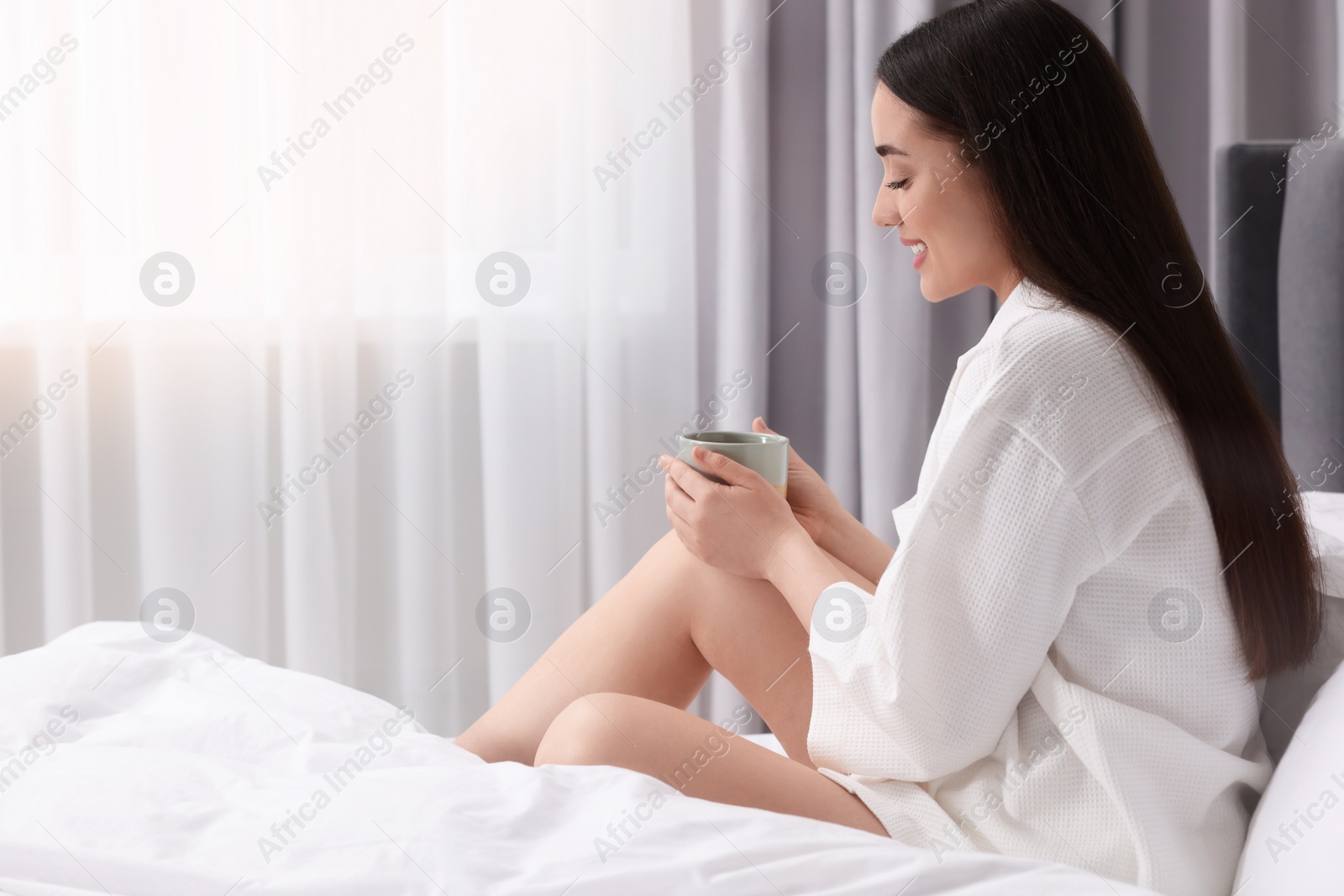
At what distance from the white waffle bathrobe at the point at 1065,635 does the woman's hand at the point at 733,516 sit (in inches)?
6.9

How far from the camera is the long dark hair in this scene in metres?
0.74

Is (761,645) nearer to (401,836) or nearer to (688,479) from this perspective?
(688,479)

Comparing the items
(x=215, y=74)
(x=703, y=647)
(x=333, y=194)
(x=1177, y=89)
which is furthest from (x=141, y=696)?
(x=1177, y=89)

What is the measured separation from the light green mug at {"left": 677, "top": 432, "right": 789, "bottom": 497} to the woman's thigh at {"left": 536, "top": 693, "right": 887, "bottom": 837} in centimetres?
24

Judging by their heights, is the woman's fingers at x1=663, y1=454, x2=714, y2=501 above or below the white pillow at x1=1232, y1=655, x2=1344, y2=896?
above

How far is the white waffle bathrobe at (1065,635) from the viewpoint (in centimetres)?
69

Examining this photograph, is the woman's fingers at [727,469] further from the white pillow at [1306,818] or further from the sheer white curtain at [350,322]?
the sheer white curtain at [350,322]

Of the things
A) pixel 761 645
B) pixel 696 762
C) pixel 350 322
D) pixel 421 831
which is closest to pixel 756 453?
pixel 761 645

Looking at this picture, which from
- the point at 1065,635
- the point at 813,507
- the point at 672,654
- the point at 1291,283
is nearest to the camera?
the point at 1065,635

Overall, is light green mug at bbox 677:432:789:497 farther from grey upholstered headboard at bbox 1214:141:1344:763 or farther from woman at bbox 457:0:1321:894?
grey upholstered headboard at bbox 1214:141:1344:763

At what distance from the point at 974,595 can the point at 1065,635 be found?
0.29ft

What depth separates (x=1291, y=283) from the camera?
1395 mm

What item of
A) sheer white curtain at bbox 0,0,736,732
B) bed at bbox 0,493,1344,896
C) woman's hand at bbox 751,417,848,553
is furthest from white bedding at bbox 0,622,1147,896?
sheer white curtain at bbox 0,0,736,732

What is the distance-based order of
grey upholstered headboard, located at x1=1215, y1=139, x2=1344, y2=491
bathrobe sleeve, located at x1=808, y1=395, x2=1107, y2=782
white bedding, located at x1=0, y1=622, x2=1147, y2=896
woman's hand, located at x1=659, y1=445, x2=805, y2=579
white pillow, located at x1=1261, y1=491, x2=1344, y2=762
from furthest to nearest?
grey upholstered headboard, located at x1=1215, y1=139, x2=1344, y2=491 < woman's hand, located at x1=659, y1=445, x2=805, y2=579 < white pillow, located at x1=1261, y1=491, x2=1344, y2=762 < bathrobe sleeve, located at x1=808, y1=395, x2=1107, y2=782 < white bedding, located at x1=0, y1=622, x2=1147, y2=896
